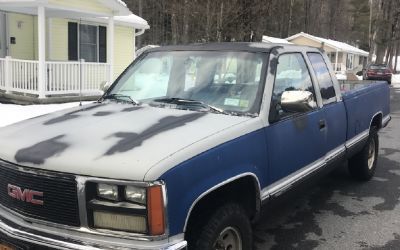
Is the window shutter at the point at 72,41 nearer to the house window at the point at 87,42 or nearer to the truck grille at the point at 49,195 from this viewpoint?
the house window at the point at 87,42

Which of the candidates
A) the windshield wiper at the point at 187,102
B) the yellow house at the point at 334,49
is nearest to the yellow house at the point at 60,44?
the windshield wiper at the point at 187,102

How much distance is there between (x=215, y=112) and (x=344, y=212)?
8.18 feet

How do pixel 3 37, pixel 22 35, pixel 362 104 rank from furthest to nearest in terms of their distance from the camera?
pixel 22 35
pixel 3 37
pixel 362 104

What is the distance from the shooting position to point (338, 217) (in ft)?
17.4

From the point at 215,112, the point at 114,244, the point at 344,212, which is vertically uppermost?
the point at 215,112

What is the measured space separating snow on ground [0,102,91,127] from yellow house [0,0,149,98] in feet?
2.57

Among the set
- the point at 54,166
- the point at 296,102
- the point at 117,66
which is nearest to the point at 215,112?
the point at 296,102

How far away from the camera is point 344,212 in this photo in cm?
546

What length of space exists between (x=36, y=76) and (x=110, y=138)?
39.3 ft

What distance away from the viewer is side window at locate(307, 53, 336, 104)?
4.99 metres

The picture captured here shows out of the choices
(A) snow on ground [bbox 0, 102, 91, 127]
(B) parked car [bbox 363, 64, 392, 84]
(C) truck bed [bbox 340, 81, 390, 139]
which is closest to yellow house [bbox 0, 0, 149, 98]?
(A) snow on ground [bbox 0, 102, 91, 127]

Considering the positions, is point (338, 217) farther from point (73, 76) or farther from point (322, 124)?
point (73, 76)

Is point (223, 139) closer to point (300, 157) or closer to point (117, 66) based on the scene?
point (300, 157)

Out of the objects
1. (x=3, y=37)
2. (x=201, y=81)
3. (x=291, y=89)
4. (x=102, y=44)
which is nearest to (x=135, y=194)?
(x=201, y=81)
